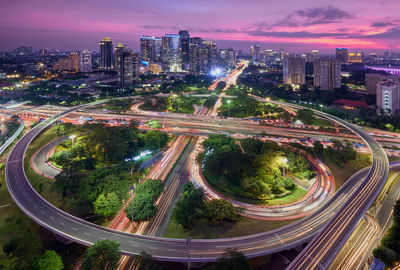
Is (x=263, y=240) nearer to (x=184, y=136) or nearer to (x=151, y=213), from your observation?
(x=151, y=213)

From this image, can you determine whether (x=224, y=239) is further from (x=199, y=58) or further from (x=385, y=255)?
(x=199, y=58)

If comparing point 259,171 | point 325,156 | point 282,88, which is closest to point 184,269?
point 259,171

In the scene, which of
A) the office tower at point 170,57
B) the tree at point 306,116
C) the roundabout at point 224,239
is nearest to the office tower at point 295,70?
the tree at point 306,116

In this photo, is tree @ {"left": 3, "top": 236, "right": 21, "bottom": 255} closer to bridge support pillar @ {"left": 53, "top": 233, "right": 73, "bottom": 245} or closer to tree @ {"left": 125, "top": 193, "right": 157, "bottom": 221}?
bridge support pillar @ {"left": 53, "top": 233, "right": 73, "bottom": 245}

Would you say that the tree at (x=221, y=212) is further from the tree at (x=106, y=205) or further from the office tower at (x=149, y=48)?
the office tower at (x=149, y=48)

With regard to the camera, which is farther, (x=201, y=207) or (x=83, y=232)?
(x=201, y=207)

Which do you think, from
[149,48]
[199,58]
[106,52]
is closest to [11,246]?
[199,58]
